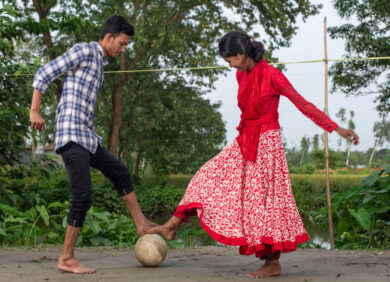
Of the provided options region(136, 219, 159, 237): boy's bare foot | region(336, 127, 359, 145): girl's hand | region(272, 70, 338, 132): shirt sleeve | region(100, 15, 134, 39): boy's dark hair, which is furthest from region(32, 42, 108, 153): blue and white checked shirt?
region(336, 127, 359, 145): girl's hand

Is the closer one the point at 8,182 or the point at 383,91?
the point at 8,182

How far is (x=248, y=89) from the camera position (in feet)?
11.7

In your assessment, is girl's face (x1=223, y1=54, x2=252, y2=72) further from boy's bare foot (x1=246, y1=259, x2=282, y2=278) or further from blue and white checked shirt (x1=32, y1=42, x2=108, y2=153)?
boy's bare foot (x1=246, y1=259, x2=282, y2=278)

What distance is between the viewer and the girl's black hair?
3.44m

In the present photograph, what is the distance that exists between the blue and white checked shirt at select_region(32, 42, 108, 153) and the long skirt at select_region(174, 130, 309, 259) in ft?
2.93

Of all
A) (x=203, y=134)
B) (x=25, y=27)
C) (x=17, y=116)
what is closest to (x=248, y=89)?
(x=17, y=116)

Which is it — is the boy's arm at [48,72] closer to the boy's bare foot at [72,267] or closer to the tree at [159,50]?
the boy's bare foot at [72,267]

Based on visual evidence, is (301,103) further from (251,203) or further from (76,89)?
(76,89)

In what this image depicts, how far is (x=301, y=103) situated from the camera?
11.3 ft

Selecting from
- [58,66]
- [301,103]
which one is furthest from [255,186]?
[58,66]

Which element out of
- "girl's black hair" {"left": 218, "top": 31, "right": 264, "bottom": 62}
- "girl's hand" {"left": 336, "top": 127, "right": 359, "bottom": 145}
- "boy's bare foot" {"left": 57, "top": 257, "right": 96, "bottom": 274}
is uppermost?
"girl's black hair" {"left": 218, "top": 31, "right": 264, "bottom": 62}

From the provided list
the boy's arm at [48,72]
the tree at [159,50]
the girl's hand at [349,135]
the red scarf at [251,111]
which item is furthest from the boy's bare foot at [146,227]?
the tree at [159,50]

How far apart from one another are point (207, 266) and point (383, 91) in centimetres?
1236

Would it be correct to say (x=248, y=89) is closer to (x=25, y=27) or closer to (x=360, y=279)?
(x=360, y=279)
